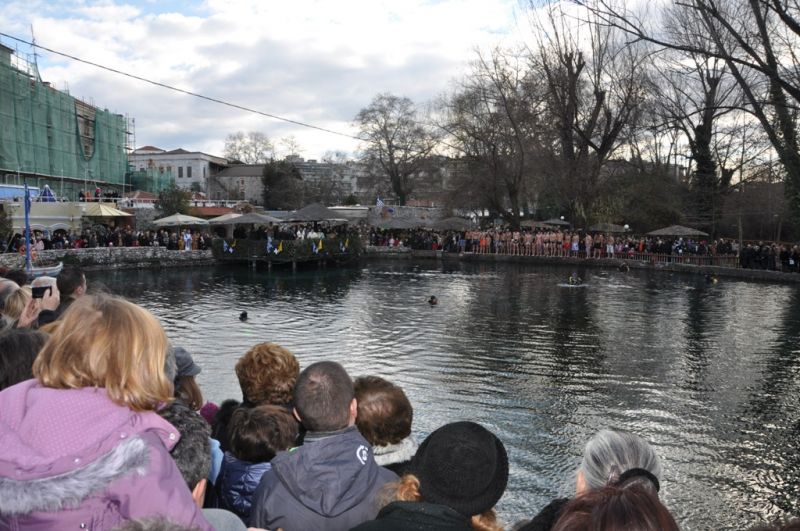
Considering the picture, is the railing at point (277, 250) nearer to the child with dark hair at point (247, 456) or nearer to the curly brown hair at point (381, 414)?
the child with dark hair at point (247, 456)

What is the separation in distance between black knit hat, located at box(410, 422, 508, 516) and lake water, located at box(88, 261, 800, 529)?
446 centimetres

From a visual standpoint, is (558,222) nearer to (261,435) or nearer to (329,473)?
(261,435)

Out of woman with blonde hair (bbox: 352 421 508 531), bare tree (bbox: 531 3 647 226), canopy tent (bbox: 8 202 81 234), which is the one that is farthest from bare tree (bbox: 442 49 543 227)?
woman with blonde hair (bbox: 352 421 508 531)

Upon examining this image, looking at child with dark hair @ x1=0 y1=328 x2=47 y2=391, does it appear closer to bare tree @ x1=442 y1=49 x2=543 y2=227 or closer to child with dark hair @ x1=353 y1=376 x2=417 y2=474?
child with dark hair @ x1=353 y1=376 x2=417 y2=474

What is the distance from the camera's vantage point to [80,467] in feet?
6.49

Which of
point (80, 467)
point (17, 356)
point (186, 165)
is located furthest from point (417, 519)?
point (186, 165)

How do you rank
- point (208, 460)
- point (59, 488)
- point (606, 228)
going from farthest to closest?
point (606, 228) → point (208, 460) → point (59, 488)

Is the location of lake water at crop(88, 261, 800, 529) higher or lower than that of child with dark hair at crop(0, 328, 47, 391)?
lower

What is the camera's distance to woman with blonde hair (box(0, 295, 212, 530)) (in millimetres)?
1967

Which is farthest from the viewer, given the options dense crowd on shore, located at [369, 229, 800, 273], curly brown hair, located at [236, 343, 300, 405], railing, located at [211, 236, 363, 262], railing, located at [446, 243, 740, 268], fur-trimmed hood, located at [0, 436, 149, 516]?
railing, located at [446, 243, 740, 268]

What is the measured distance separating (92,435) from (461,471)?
51.3 inches

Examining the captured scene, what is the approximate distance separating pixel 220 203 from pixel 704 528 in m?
58.0

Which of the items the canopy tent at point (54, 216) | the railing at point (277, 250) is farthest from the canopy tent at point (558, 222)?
the canopy tent at point (54, 216)

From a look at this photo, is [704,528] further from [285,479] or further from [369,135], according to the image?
[369,135]
